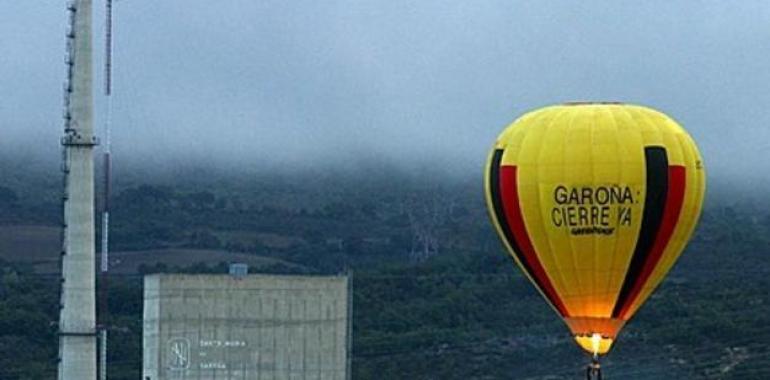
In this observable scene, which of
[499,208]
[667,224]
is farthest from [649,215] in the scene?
[499,208]

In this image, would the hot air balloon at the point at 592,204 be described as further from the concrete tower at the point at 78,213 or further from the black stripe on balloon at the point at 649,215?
the concrete tower at the point at 78,213

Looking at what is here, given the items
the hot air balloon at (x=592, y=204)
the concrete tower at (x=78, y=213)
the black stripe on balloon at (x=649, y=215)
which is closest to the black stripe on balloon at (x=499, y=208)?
the hot air balloon at (x=592, y=204)

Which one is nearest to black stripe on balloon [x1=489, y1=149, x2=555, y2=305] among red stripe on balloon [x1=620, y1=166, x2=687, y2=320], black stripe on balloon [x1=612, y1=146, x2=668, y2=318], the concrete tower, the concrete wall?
black stripe on balloon [x1=612, y1=146, x2=668, y2=318]

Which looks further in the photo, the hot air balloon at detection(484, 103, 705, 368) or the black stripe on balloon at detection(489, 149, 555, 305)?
the black stripe on balloon at detection(489, 149, 555, 305)

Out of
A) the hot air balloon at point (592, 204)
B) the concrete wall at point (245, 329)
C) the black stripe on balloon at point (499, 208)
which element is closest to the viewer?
the hot air balloon at point (592, 204)

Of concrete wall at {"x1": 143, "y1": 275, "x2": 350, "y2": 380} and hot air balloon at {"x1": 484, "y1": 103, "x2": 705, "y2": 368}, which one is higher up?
hot air balloon at {"x1": 484, "y1": 103, "x2": 705, "y2": 368}

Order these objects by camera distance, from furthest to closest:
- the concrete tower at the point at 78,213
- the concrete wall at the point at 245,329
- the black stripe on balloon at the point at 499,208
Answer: the concrete wall at the point at 245,329 → the concrete tower at the point at 78,213 → the black stripe on balloon at the point at 499,208

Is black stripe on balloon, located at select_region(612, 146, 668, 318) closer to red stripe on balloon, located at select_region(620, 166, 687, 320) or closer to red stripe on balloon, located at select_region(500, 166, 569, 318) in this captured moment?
red stripe on balloon, located at select_region(620, 166, 687, 320)

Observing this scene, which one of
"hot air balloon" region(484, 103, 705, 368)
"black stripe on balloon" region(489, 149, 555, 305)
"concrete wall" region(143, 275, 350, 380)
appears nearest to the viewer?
"hot air balloon" region(484, 103, 705, 368)
